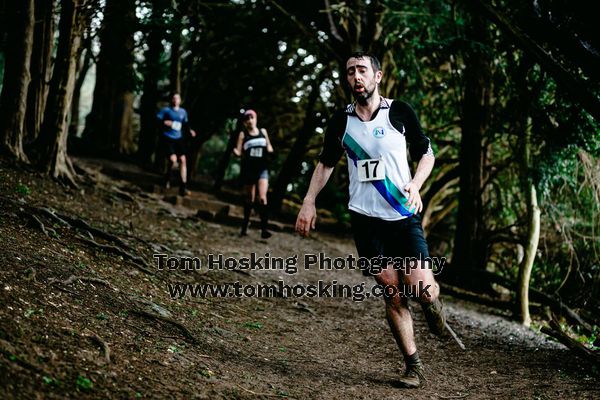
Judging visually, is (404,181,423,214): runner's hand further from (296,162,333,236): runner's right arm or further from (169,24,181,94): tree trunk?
(169,24,181,94): tree trunk

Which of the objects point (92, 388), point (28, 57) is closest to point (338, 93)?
point (28, 57)

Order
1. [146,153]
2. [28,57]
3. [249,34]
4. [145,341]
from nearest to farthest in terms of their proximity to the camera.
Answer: [145,341], [28,57], [249,34], [146,153]

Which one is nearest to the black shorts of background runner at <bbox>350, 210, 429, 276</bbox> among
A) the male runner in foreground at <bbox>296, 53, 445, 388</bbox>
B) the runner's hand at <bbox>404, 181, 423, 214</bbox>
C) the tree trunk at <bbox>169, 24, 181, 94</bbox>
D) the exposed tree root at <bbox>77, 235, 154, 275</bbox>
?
the male runner in foreground at <bbox>296, 53, 445, 388</bbox>

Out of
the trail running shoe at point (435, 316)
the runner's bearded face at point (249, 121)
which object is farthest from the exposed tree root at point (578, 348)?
the runner's bearded face at point (249, 121)

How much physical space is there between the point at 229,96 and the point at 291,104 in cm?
200

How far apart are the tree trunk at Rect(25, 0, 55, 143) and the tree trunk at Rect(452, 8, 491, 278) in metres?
7.29

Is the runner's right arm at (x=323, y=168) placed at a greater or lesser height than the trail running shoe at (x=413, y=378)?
greater

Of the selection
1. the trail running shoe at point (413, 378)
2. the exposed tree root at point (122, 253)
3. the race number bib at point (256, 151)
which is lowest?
the trail running shoe at point (413, 378)

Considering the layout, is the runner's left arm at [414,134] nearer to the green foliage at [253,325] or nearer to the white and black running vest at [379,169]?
the white and black running vest at [379,169]

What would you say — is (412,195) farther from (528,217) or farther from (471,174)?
(471,174)

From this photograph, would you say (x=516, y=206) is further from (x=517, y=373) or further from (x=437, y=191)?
(x=517, y=373)

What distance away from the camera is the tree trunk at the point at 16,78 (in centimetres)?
927

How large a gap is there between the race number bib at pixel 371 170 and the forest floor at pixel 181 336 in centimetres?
154

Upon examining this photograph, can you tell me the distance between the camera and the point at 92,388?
3082 millimetres
